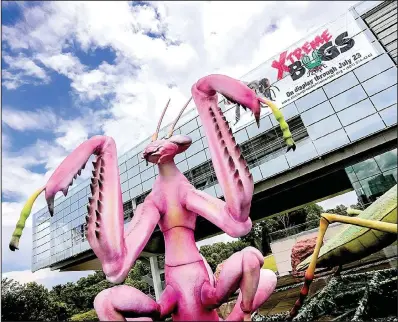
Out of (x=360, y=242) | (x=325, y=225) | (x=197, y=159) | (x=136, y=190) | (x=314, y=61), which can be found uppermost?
(x=314, y=61)

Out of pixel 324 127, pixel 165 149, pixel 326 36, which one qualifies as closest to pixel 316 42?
pixel 326 36

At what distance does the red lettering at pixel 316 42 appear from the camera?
13.4 meters

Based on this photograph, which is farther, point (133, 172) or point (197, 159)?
point (133, 172)

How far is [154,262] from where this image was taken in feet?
64.0

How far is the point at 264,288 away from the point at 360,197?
1068cm

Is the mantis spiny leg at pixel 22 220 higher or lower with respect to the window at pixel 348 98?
lower

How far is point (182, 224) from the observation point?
183 cm

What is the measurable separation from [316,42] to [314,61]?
0.88 metres

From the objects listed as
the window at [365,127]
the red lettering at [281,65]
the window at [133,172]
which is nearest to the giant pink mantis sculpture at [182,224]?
the window at [365,127]

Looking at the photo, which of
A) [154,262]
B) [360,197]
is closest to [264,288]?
[360,197]

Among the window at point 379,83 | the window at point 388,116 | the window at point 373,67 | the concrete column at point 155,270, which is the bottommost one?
the concrete column at point 155,270

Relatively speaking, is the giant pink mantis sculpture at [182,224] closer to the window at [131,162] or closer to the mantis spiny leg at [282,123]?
the mantis spiny leg at [282,123]

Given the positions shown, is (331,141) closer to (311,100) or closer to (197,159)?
(311,100)

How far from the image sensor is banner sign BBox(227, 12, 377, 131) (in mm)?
12453
